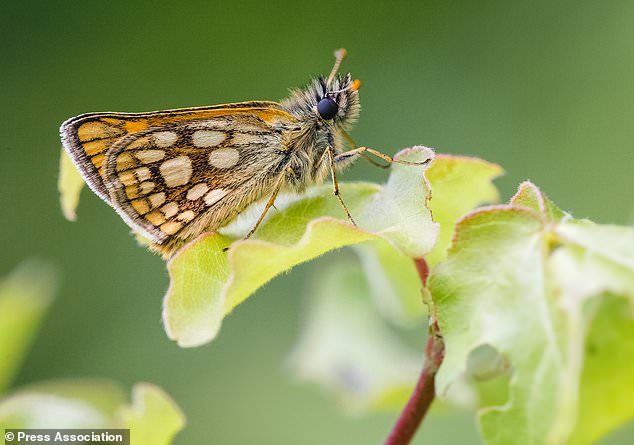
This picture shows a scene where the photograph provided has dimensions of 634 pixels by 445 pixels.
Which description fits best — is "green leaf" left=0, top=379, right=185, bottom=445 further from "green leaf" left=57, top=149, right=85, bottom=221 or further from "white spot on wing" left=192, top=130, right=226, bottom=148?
"white spot on wing" left=192, top=130, right=226, bottom=148

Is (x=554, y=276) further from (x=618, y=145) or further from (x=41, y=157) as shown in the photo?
(x=41, y=157)

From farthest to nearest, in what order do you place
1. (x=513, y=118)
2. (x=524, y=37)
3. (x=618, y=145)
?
(x=524, y=37) → (x=513, y=118) → (x=618, y=145)

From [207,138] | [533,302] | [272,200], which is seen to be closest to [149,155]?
[207,138]

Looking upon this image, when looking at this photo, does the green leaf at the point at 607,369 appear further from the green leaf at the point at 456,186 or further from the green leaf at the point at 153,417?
the green leaf at the point at 153,417

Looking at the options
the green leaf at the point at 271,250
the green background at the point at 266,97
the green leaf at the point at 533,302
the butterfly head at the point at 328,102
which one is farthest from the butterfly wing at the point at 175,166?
the green background at the point at 266,97

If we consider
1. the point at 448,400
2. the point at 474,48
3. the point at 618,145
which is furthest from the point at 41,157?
the point at 448,400

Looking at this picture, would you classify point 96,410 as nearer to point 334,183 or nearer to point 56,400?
point 56,400
